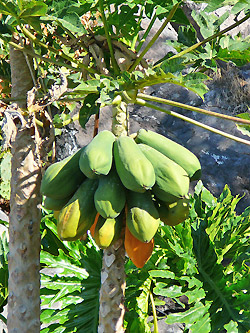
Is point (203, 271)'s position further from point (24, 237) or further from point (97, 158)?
point (97, 158)

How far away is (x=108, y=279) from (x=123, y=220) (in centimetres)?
13

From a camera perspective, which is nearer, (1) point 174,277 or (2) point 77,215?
(2) point 77,215

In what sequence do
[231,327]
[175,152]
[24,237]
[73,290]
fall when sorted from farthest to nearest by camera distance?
[73,290] < [231,327] < [24,237] < [175,152]

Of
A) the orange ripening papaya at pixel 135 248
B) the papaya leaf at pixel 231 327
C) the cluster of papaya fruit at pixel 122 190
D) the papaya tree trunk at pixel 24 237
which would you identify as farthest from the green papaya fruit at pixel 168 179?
the papaya leaf at pixel 231 327

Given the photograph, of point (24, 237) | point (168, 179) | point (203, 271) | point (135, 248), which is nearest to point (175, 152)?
point (168, 179)

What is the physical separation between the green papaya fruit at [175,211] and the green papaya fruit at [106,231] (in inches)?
4.1

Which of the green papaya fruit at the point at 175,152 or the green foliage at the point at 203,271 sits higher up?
the green papaya fruit at the point at 175,152

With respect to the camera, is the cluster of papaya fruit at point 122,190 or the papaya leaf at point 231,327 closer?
the cluster of papaya fruit at point 122,190

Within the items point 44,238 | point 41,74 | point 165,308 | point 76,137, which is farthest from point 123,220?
point 76,137

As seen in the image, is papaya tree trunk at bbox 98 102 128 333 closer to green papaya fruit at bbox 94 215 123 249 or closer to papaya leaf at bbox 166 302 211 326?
green papaya fruit at bbox 94 215 123 249

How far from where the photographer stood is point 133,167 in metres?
0.92

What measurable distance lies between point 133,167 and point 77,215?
0.15 metres

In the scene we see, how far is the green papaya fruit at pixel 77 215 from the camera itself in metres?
0.93

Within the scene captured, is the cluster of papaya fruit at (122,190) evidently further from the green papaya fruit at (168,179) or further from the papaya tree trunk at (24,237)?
the papaya tree trunk at (24,237)
